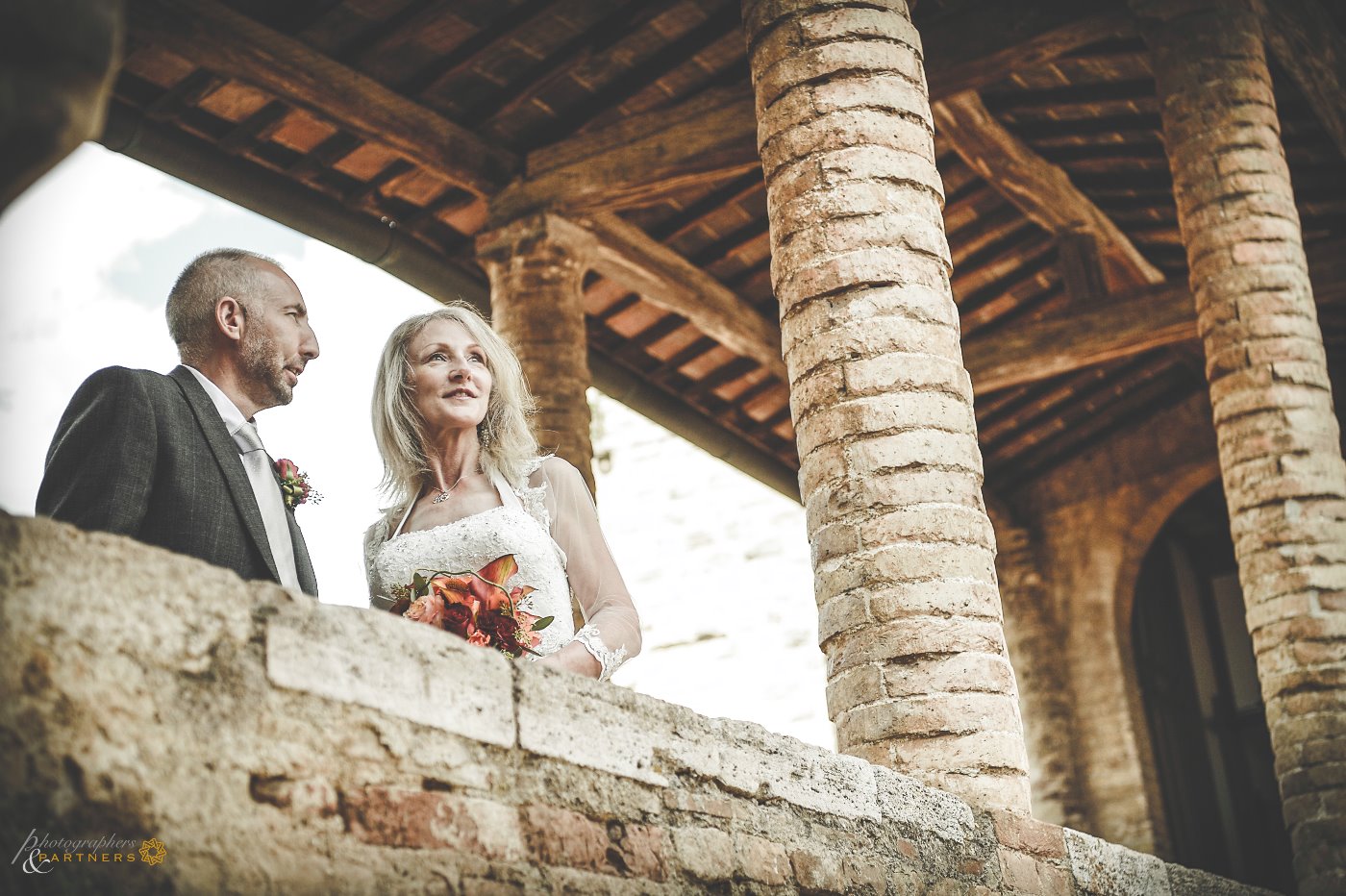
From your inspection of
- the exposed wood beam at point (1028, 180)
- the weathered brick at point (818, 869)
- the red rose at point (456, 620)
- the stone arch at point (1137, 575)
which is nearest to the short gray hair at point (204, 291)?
the red rose at point (456, 620)

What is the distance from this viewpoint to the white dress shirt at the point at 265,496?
2887 millimetres

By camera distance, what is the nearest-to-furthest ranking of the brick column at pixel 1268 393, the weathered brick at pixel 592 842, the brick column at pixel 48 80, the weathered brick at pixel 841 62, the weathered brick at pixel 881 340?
the brick column at pixel 48 80
the weathered brick at pixel 592 842
the weathered brick at pixel 881 340
the weathered brick at pixel 841 62
the brick column at pixel 1268 393

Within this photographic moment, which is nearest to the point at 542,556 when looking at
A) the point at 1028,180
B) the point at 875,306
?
the point at 875,306

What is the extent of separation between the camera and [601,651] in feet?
10.2

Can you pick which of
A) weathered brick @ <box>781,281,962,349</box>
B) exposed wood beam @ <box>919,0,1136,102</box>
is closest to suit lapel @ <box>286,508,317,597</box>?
weathered brick @ <box>781,281,962,349</box>

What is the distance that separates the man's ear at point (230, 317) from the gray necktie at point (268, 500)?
199 millimetres

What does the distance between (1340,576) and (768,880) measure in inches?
164

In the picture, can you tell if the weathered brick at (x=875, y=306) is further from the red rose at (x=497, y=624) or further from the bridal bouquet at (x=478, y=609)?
the red rose at (x=497, y=624)

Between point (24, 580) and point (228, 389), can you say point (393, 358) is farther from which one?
point (24, 580)

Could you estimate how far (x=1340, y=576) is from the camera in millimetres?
6164

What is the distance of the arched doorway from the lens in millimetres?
12266

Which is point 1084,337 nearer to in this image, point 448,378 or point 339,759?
point 448,378

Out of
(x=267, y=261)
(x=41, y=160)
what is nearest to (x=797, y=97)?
(x=267, y=261)

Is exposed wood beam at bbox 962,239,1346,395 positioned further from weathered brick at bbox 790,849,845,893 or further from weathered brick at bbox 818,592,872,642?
weathered brick at bbox 790,849,845,893
